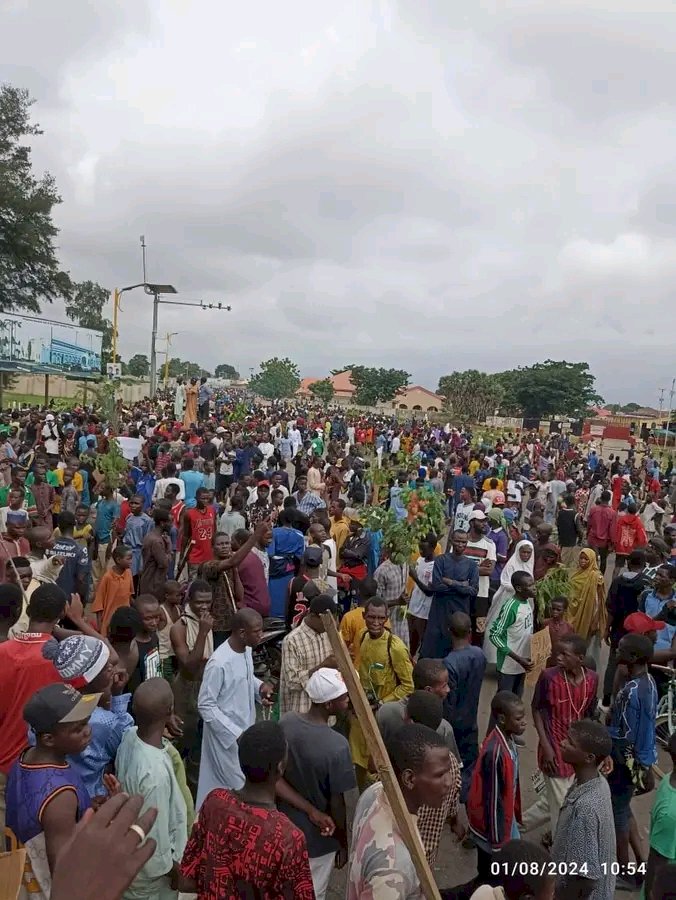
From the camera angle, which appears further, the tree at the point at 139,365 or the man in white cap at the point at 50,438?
the tree at the point at 139,365

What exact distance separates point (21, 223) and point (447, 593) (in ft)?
110

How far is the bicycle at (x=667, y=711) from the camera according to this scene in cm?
537

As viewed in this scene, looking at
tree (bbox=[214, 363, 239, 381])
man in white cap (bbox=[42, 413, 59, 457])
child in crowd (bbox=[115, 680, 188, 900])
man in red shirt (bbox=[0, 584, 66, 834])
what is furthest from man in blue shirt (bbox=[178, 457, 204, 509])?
tree (bbox=[214, 363, 239, 381])

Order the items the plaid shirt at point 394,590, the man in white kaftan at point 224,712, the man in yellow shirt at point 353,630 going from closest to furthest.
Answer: the man in white kaftan at point 224,712
the man in yellow shirt at point 353,630
the plaid shirt at point 394,590

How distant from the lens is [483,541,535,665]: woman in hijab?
571 centimetres

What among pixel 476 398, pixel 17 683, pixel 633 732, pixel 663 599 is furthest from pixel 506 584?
pixel 476 398

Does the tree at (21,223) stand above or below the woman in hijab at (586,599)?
above

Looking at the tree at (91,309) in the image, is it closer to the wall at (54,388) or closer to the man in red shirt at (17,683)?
the wall at (54,388)

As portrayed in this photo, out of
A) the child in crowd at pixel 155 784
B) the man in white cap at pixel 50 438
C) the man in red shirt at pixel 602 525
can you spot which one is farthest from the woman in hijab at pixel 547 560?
the man in white cap at pixel 50 438

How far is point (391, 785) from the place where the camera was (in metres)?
2.21

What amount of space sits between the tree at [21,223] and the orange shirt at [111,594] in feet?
104

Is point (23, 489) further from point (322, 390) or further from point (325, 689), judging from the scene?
point (322, 390)

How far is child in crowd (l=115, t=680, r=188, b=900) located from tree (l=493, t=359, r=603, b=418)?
65983 mm

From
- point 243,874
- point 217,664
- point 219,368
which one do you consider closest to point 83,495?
point 217,664
